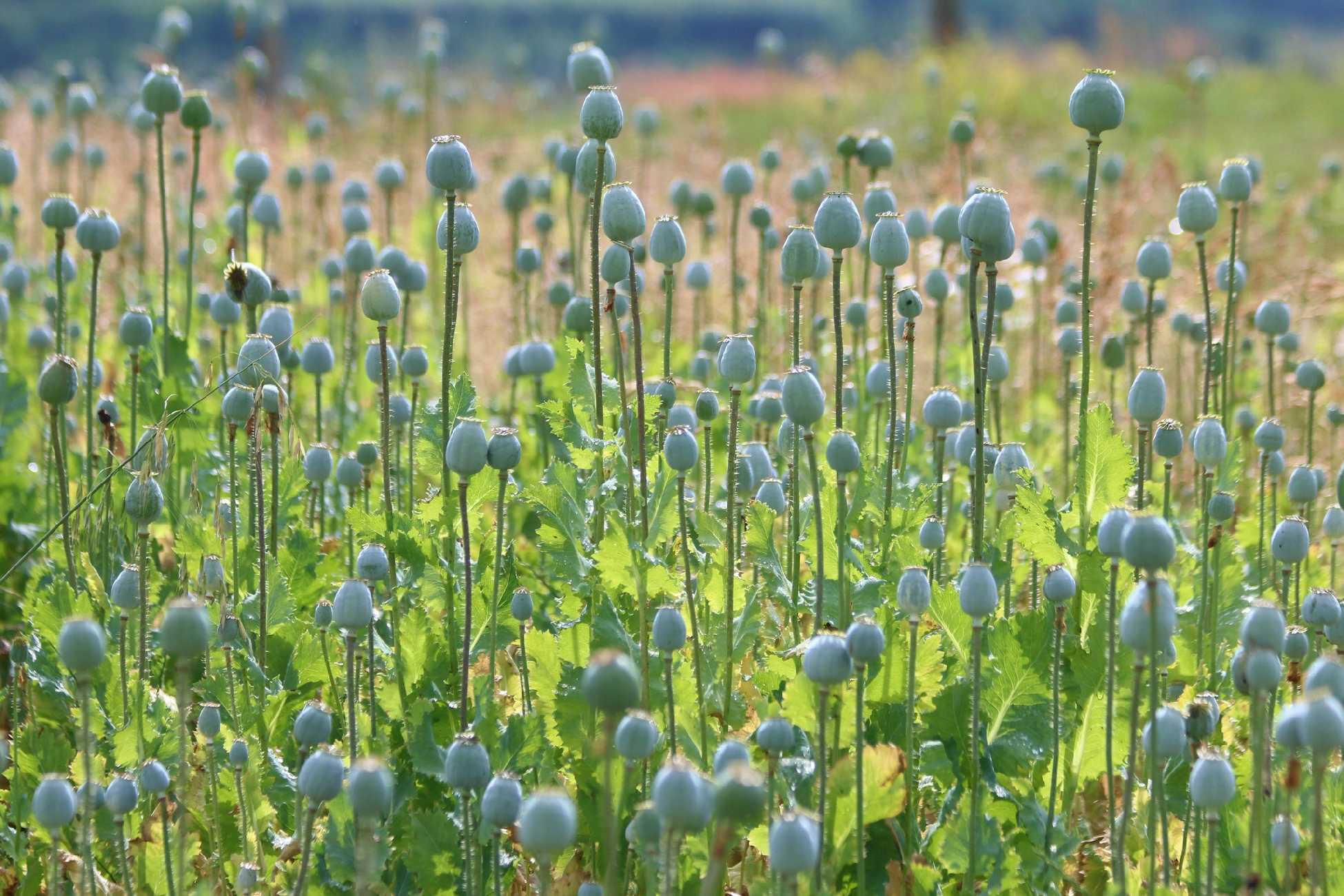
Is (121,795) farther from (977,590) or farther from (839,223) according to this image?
(839,223)

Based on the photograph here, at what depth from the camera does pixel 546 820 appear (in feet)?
4.96

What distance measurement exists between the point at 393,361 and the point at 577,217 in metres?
4.93

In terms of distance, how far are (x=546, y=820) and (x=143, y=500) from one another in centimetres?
107

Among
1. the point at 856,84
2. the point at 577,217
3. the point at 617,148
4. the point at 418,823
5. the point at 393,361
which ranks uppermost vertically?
the point at 856,84

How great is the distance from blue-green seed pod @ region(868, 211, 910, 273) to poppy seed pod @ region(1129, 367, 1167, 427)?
1.43 feet

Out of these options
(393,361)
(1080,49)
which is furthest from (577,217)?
(1080,49)

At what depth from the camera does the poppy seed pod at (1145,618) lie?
1717 millimetres

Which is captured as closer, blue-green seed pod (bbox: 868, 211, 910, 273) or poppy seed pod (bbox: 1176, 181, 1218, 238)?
blue-green seed pod (bbox: 868, 211, 910, 273)

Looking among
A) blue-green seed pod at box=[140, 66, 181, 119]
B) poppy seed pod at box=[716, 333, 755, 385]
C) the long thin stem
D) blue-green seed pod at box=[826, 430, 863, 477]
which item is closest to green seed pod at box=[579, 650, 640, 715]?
blue-green seed pod at box=[826, 430, 863, 477]

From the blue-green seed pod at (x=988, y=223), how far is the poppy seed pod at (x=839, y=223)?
21 cm

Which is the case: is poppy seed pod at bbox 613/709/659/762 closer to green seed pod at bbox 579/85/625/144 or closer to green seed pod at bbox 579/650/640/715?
green seed pod at bbox 579/650/640/715

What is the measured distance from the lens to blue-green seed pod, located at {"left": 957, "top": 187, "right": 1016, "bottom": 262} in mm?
2086

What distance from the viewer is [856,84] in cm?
1465

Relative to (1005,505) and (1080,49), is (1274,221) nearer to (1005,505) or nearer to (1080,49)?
(1005,505)
